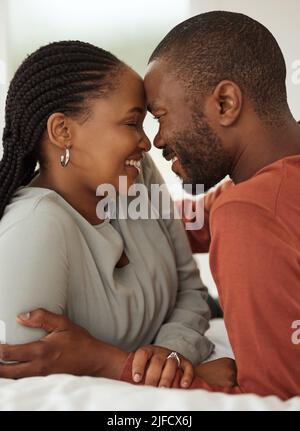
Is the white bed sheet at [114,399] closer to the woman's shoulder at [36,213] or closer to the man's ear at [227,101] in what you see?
the woman's shoulder at [36,213]

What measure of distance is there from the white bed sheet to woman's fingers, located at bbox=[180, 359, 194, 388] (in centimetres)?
24

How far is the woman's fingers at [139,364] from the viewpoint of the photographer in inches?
40.9

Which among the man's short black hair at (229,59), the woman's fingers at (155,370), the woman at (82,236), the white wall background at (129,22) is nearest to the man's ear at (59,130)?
the woman at (82,236)

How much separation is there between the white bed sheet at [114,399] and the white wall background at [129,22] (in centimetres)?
229

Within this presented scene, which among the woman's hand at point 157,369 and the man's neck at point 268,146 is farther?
the man's neck at point 268,146

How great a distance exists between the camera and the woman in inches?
40.8

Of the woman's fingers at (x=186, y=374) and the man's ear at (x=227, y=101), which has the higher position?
the man's ear at (x=227, y=101)

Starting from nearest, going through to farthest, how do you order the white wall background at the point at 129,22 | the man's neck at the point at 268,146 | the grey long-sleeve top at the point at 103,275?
the grey long-sleeve top at the point at 103,275, the man's neck at the point at 268,146, the white wall background at the point at 129,22

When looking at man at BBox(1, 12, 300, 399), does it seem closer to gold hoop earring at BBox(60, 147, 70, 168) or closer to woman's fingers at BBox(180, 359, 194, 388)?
woman's fingers at BBox(180, 359, 194, 388)

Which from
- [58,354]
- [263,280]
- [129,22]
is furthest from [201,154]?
[129,22]

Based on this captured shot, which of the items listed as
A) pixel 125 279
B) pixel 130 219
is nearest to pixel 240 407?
pixel 125 279

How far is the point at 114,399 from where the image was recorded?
75 centimetres

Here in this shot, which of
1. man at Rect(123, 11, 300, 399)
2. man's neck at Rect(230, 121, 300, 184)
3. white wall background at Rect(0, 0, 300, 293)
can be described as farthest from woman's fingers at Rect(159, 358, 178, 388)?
white wall background at Rect(0, 0, 300, 293)
